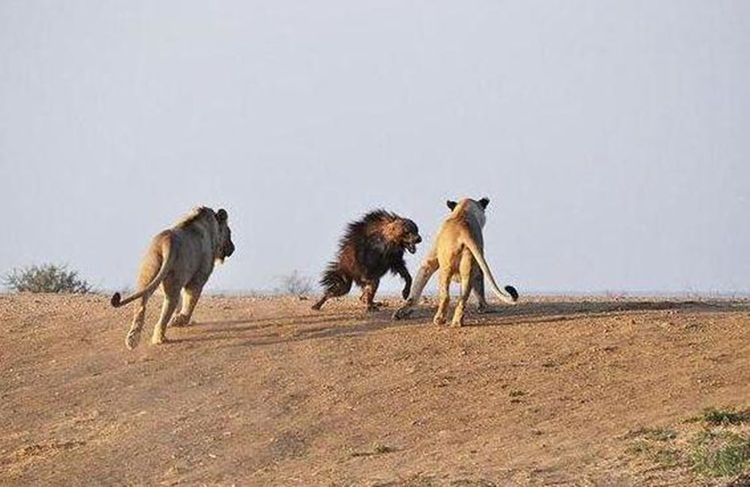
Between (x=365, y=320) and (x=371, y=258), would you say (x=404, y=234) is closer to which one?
(x=371, y=258)

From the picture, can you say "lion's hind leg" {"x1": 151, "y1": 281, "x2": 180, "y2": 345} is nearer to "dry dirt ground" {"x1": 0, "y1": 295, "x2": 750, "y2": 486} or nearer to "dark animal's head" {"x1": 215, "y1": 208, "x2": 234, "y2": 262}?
"dry dirt ground" {"x1": 0, "y1": 295, "x2": 750, "y2": 486}

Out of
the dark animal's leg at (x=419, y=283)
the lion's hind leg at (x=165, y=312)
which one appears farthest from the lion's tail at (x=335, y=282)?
the lion's hind leg at (x=165, y=312)

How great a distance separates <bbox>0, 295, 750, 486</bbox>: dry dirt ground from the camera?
8.40 meters

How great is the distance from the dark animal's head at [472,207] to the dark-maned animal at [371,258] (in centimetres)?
57

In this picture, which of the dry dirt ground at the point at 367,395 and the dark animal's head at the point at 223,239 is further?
the dark animal's head at the point at 223,239

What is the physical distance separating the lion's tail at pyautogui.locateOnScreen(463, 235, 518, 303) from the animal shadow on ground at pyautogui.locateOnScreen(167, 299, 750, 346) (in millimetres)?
446

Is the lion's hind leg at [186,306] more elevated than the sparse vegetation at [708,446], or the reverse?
the lion's hind leg at [186,306]

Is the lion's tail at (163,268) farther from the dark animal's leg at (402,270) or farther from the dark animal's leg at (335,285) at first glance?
the dark animal's leg at (402,270)

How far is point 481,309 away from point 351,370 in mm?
2929

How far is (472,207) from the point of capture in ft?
44.9

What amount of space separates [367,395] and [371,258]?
12.8ft

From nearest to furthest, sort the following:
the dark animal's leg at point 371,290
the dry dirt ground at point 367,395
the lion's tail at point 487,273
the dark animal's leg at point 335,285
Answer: the dry dirt ground at point 367,395 → the lion's tail at point 487,273 → the dark animal's leg at point 371,290 → the dark animal's leg at point 335,285

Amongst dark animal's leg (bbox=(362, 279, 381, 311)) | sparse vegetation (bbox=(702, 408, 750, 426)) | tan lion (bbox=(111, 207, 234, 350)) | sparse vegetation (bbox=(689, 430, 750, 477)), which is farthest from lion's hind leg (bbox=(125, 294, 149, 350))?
sparse vegetation (bbox=(689, 430, 750, 477))

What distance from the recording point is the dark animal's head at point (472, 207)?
13469 mm
